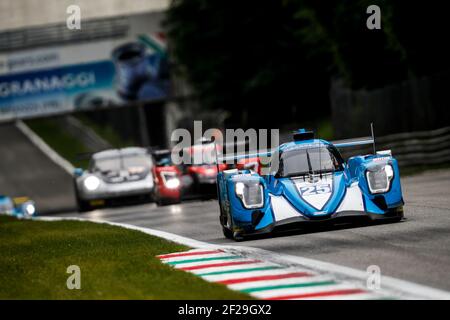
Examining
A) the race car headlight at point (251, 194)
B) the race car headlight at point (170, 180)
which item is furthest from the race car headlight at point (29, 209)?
the race car headlight at point (251, 194)

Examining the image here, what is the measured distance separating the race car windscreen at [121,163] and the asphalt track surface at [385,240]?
821 centimetres

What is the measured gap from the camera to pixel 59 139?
65.0 metres

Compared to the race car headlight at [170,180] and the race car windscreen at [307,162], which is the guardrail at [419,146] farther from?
the race car windscreen at [307,162]

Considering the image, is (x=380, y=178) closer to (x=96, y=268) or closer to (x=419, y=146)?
(x=96, y=268)

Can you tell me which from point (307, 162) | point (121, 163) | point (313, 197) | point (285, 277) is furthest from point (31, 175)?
point (285, 277)

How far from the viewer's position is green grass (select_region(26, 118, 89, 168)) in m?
58.2

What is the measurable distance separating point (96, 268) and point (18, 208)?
60.3ft

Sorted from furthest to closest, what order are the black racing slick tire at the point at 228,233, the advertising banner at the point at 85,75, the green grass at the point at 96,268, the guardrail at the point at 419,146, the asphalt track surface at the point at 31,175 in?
the advertising banner at the point at 85,75
the asphalt track surface at the point at 31,175
the guardrail at the point at 419,146
the black racing slick tire at the point at 228,233
the green grass at the point at 96,268

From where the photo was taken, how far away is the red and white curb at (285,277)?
31.0 feet

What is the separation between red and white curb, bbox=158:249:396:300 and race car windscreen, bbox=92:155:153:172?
51.9ft

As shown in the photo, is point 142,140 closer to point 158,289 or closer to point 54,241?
point 54,241

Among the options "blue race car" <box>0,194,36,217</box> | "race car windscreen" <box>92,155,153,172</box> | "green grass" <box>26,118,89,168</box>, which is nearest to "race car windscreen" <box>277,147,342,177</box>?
"race car windscreen" <box>92,155,153,172</box>

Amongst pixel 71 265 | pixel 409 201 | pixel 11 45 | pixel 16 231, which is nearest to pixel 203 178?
pixel 16 231

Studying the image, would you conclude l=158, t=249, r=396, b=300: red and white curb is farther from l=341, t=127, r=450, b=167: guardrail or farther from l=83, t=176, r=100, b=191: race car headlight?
l=341, t=127, r=450, b=167: guardrail
